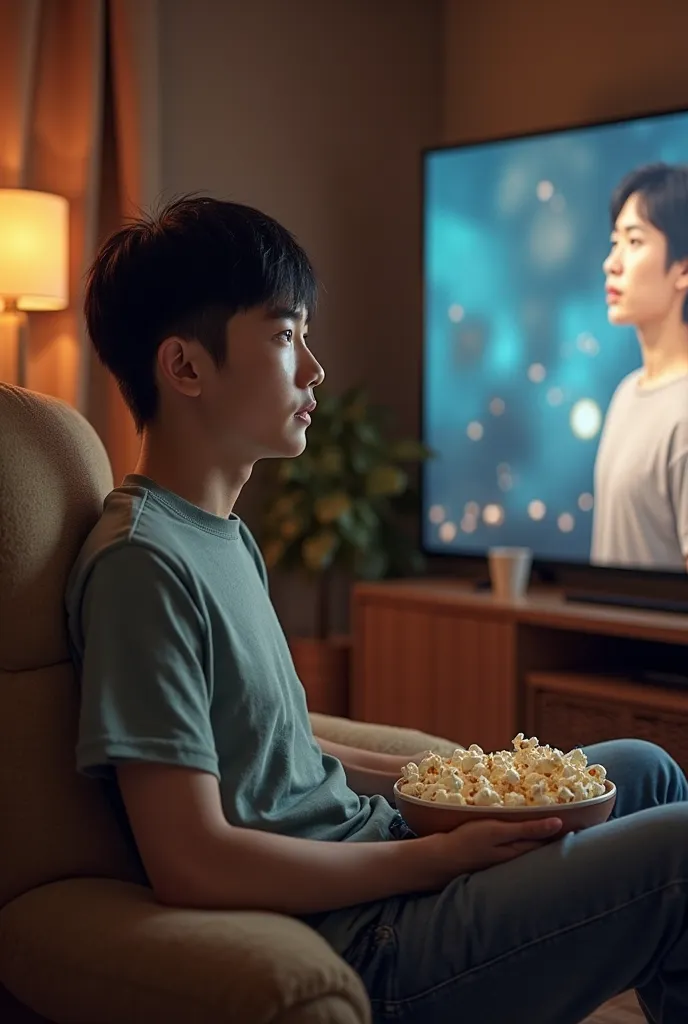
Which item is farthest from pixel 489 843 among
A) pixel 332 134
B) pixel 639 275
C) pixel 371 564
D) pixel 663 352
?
pixel 332 134

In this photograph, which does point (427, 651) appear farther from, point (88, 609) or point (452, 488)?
point (88, 609)

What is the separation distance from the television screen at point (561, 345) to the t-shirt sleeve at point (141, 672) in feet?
6.74

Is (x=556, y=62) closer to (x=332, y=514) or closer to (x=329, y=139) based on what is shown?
(x=329, y=139)

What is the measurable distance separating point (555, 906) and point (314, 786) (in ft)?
1.06

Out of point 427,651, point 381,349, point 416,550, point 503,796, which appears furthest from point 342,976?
point 381,349

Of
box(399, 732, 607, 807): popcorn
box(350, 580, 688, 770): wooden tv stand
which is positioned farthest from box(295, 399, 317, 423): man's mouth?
box(350, 580, 688, 770): wooden tv stand

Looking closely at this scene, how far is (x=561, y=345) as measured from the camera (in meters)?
3.44

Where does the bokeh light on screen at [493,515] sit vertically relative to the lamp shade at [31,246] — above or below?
below

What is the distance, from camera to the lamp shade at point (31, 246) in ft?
9.84

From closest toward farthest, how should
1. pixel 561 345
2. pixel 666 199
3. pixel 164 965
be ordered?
pixel 164 965, pixel 666 199, pixel 561 345

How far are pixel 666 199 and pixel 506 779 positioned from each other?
83.4 inches

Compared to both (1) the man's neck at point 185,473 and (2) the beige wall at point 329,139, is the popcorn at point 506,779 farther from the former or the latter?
(2) the beige wall at point 329,139

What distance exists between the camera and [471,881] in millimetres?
1313

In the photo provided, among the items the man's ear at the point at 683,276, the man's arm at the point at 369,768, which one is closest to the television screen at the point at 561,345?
the man's ear at the point at 683,276
